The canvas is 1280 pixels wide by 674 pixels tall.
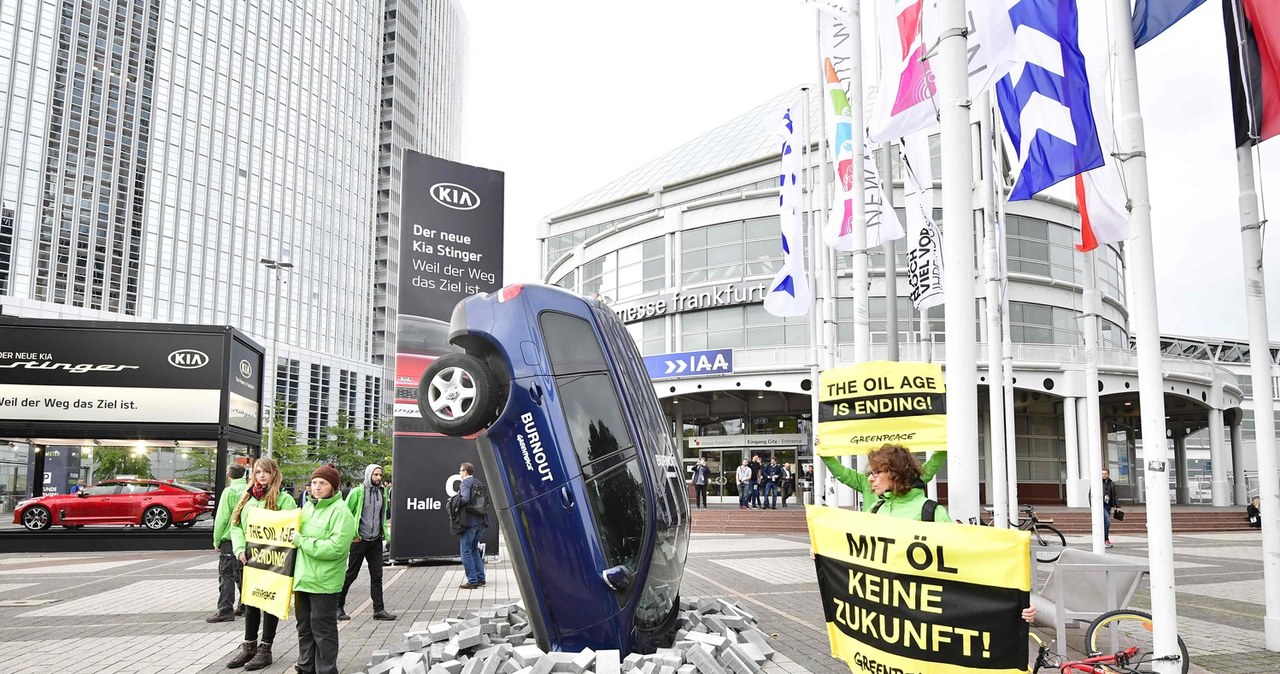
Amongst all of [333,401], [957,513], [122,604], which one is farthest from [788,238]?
[333,401]

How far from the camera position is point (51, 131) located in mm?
64062

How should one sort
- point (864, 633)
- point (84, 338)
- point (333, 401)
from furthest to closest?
point (333, 401) < point (84, 338) < point (864, 633)

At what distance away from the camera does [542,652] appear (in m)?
5.83

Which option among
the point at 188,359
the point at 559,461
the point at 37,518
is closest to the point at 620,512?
the point at 559,461

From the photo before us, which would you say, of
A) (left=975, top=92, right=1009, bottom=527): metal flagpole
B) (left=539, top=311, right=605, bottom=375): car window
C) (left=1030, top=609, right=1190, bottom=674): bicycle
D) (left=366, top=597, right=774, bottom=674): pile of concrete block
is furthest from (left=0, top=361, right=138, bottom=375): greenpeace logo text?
(left=1030, top=609, right=1190, bottom=674): bicycle

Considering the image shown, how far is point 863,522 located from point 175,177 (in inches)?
3259

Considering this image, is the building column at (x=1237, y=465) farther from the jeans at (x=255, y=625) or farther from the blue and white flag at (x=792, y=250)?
the jeans at (x=255, y=625)

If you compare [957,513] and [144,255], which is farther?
[144,255]

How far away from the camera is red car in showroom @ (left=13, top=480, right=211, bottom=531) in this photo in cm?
2061

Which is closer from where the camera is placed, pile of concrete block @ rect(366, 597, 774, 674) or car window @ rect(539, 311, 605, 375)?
pile of concrete block @ rect(366, 597, 774, 674)

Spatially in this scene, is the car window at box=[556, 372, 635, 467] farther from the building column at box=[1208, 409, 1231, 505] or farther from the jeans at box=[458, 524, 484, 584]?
the building column at box=[1208, 409, 1231, 505]

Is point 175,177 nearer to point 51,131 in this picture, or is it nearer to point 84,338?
point 51,131

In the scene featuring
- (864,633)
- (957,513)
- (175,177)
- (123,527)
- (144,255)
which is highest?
(175,177)

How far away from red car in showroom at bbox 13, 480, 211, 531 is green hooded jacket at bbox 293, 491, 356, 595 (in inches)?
724
